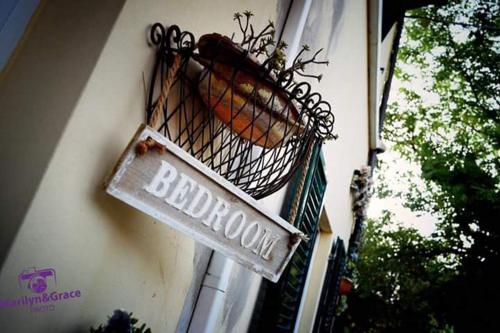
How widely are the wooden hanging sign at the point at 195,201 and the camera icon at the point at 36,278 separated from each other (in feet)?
0.69

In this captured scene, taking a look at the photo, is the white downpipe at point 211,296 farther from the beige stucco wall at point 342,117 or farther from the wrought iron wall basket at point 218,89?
the beige stucco wall at point 342,117

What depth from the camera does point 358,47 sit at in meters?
3.69

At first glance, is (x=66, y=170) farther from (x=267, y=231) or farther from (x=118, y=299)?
(x=267, y=231)

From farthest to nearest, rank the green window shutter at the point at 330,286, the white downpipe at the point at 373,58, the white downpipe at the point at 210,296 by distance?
the green window shutter at the point at 330,286 < the white downpipe at the point at 373,58 < the white downpipe at the point at 210,296

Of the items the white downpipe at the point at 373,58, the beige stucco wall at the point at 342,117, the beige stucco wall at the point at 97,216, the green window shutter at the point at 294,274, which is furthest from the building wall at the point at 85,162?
the white downpipe at the point at 373,58

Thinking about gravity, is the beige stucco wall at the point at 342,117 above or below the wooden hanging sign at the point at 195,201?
above

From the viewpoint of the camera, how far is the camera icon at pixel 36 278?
0.66 metres

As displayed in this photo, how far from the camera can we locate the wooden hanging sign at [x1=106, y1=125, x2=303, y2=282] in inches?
28.9

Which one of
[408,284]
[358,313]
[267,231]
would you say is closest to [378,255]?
[408,284]

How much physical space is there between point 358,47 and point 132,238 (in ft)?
11.4

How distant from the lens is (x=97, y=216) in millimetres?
793

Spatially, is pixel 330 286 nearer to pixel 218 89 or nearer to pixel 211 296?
pixel 211 296

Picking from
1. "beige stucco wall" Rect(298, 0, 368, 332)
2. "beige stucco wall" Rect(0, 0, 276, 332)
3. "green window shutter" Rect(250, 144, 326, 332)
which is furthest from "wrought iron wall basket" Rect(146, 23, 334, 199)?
"beige stucco wall" Rect(298, 0, 368, 332)

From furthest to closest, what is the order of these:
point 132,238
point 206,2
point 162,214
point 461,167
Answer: point 461,167 → point 206,2 → point 132,238 → point 162,214
